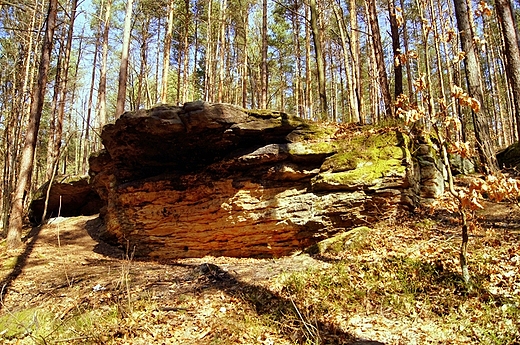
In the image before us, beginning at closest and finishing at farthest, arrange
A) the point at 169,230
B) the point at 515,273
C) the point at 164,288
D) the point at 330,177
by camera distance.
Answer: the point at 515,273, the point at 164,288, the point at 330,177, the point at 169,230

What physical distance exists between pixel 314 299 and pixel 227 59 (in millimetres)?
23891

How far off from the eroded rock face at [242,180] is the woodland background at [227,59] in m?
1.91

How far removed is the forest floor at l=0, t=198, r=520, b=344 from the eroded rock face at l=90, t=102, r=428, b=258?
4.13 ft

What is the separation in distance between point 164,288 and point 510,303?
5.69 metres

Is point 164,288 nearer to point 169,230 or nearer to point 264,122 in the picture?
point 169,230

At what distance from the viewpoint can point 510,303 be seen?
4.18 metres

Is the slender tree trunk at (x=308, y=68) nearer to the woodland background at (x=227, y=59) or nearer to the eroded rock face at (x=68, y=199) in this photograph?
the woodland background at (x=227, y=59)

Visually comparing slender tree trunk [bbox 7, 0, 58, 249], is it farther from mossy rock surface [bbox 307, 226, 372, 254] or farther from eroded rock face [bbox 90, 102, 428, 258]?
mossy rock surface [bbox 307, 226, 372, 254]

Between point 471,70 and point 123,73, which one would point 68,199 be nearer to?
point 123,73

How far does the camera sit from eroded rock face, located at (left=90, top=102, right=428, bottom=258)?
817cm

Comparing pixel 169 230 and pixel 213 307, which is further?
pixel 169 230

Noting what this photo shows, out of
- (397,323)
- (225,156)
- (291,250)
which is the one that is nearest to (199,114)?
(225,156)

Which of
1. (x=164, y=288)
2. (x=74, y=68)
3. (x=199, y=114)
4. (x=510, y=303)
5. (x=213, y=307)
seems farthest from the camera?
(x=74, y=68)

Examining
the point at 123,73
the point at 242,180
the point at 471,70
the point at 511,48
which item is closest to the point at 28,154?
the point at 123,73
